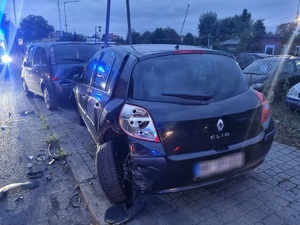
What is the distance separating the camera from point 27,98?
9078 mm

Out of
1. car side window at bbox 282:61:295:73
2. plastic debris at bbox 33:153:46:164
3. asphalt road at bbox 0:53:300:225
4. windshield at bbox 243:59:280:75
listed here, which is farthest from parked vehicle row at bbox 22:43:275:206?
car side window at bbox 282:61:295:73

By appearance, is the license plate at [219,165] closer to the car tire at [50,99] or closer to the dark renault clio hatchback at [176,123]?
the dark renault clio hatchback at [176,123]

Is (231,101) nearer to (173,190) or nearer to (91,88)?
(173,190)

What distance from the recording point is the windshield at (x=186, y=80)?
249 centimetres

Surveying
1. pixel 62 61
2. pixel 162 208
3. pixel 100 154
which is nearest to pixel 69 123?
pixel 62 61

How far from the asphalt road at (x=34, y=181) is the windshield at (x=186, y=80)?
64.0 inches

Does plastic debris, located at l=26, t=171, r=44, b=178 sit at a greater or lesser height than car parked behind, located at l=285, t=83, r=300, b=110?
lesser

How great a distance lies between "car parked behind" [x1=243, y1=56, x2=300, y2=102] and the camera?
22.2 feet

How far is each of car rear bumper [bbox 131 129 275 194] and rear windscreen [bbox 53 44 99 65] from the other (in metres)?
5.15

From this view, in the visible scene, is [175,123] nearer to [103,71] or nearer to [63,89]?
[103,71]

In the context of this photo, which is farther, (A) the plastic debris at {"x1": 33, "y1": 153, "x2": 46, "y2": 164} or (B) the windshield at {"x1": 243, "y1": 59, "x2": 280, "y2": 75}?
(B) the windshield at {"x1": 243, "y1": 59, "x2": 280, "y2": 75}

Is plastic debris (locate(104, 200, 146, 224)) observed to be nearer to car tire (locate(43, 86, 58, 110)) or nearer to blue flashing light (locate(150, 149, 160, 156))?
blue flashing light (locate(150, 149, 160, 156))

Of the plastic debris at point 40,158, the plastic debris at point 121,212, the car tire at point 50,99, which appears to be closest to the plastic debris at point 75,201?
the plastic debris at point 121,212

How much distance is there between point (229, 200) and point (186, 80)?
1.48 m
